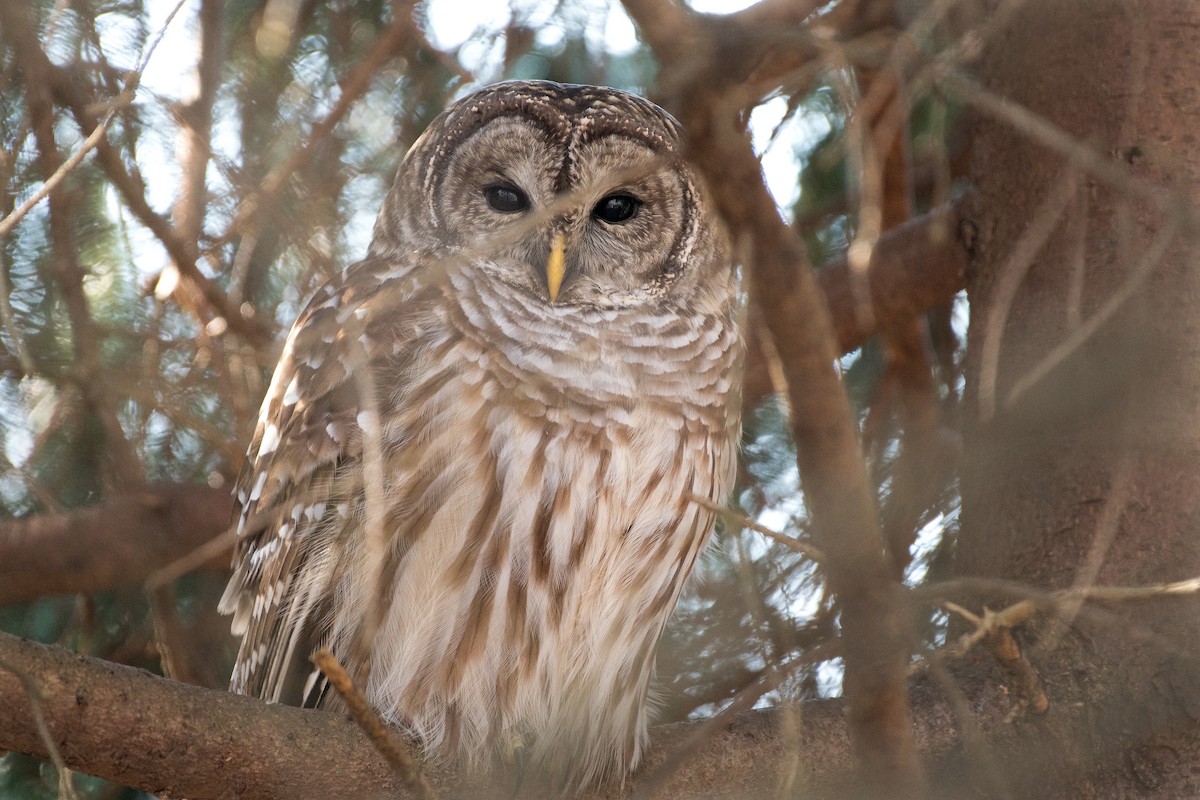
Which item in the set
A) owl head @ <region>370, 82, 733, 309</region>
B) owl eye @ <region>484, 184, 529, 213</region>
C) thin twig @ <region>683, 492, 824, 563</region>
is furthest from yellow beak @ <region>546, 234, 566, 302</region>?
thin twig @ <region>683, 492, 824, 563</region>

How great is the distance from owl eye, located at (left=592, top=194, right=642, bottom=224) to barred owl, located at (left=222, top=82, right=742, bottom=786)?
3 cm

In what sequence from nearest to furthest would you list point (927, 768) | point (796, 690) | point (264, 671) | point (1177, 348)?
point (796, 690), point (927, 768), point (1177, 348), point (264, 671)

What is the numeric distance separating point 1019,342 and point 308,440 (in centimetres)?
157

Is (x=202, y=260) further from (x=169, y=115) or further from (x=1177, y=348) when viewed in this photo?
(x=1177, y=348)

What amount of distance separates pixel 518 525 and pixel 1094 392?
1.23 metres

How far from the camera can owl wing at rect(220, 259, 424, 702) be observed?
2.65 meters

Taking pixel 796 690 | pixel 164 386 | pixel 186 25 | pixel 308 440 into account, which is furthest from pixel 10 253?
pixel 796 690

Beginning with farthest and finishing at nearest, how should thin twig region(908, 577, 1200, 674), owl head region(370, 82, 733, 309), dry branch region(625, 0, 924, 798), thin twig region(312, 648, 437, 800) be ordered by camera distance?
owl head region(370, 82, 733, 309)
thin twig region(908, 577, 1200, 674)
thin twig region(312, 648, 437, 800)
dry branch region(625, 0, 924, 798)

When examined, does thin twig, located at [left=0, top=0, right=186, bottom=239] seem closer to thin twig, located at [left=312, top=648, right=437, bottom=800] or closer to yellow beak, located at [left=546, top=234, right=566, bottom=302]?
thin twig, located at [left=312, top=648, right=437, bottom=800]

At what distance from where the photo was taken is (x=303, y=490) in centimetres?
267

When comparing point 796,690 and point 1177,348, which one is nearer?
point 796,690

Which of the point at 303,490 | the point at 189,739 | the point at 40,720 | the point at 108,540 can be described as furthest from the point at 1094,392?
the point at 108,540

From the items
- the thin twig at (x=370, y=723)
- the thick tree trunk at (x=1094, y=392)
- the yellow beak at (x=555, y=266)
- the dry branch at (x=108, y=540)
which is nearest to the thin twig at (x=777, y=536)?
the thin twig at (x=370, y=723)

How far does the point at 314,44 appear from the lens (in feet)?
11.4
